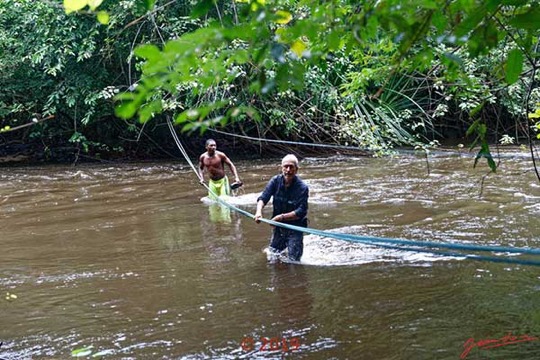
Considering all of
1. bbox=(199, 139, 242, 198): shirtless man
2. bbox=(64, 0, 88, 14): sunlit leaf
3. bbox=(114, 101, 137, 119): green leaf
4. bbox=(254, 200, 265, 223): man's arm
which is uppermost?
bbox=(64, 0, 88, 14): sunlit leaf

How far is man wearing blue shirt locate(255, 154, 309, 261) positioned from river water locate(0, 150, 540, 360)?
0.24 metres

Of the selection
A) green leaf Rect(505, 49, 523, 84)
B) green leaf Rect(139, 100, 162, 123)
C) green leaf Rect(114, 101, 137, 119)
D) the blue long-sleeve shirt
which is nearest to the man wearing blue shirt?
the blue long-sleeve shirt

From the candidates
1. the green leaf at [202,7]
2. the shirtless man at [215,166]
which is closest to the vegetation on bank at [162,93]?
the shirtless man at [215,166]

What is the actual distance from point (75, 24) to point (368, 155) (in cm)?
803

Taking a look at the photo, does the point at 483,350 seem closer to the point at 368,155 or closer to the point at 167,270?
the point at 167,270

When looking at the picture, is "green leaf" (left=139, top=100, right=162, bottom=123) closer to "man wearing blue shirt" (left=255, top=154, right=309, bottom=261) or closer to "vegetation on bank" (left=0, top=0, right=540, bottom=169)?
"vegetation on bank" (left=0, top=0, right=540, bottom=169)

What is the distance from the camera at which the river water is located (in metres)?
4.70

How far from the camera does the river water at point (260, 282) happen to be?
4703 mm

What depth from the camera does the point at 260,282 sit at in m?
6.29

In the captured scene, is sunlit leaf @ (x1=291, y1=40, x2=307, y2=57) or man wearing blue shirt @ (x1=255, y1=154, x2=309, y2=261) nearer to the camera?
sunlit leaf @ (x1=291, y1=40, x2=307, y2=57)

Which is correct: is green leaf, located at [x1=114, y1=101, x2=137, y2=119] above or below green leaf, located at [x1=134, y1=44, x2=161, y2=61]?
below

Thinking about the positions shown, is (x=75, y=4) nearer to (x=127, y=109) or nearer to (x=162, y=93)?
(x=127, y=109)

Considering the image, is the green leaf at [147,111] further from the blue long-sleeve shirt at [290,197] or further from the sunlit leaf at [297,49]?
the blue long-sleeve shirt at [290,197]

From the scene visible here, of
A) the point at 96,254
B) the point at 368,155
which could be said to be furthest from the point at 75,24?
the point at 96,254
